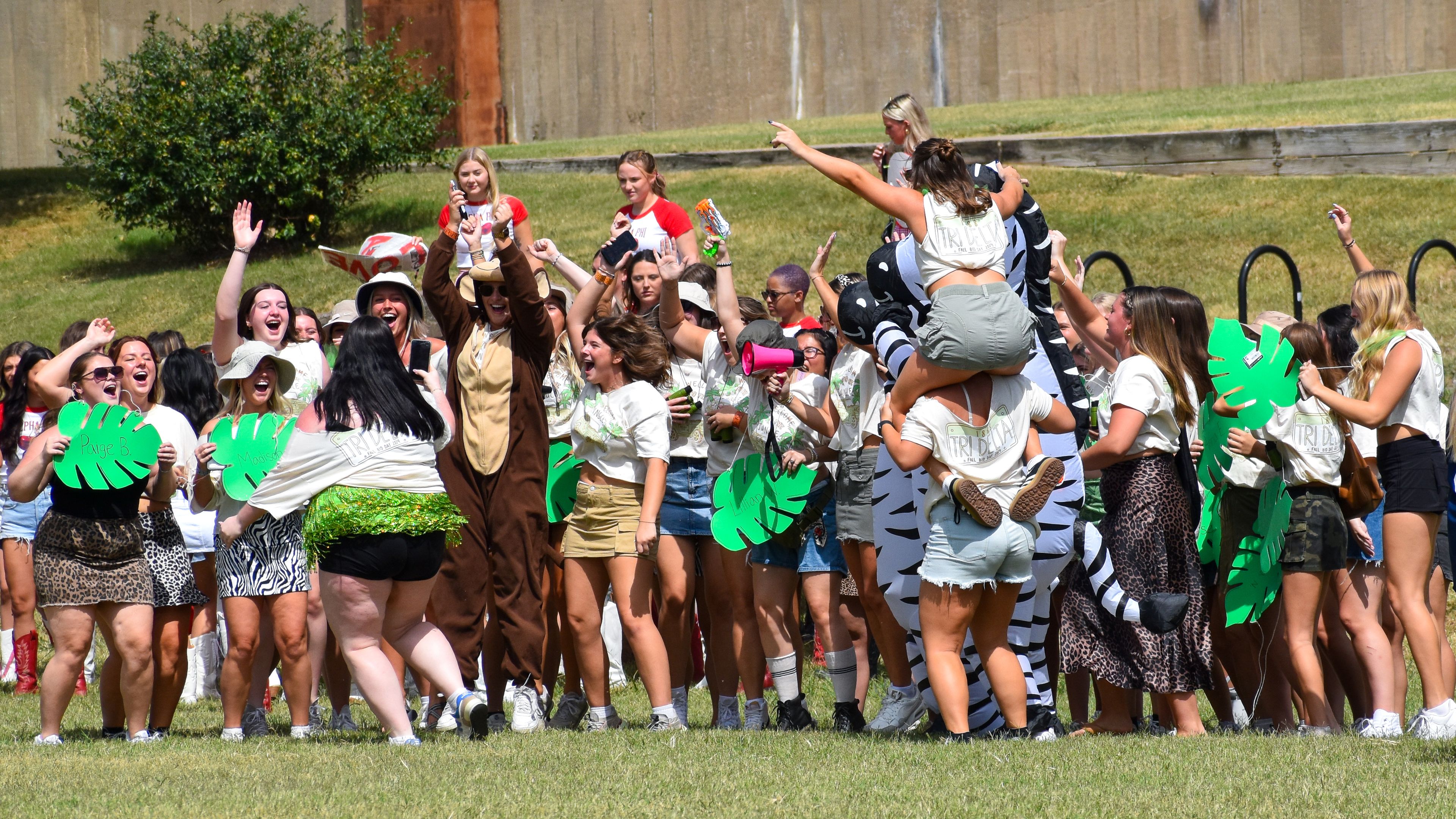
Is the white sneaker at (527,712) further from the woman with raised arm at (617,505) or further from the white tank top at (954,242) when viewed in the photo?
the white tank top at (954,242)

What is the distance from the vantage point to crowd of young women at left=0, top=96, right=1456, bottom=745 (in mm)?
5000

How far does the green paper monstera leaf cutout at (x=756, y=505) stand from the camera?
5.90m

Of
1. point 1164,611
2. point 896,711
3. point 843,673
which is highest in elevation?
point 1164,611

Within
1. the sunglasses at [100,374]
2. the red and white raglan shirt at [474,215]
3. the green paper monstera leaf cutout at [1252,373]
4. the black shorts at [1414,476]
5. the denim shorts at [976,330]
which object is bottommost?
the black shorts at [1414,476]

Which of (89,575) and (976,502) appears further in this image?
(89,575)

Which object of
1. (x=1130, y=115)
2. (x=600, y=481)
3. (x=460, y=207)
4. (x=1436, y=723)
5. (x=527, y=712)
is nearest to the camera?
(x=1436, y=723)

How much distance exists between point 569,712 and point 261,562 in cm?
148

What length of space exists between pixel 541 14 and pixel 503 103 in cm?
170

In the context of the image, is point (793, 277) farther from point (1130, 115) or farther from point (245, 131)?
point (1130, 115)

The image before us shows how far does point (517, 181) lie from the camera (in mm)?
18984

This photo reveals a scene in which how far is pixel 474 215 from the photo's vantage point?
6762 millimetres

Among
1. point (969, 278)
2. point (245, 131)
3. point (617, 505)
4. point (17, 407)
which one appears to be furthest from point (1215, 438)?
point (245, 131)

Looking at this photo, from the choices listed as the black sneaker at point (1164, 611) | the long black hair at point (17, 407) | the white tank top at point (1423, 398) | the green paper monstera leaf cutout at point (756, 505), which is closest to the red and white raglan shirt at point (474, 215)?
the green paper monstera leaf cutout at point (756, 505)

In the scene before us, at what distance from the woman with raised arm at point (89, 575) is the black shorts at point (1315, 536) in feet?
14.9
